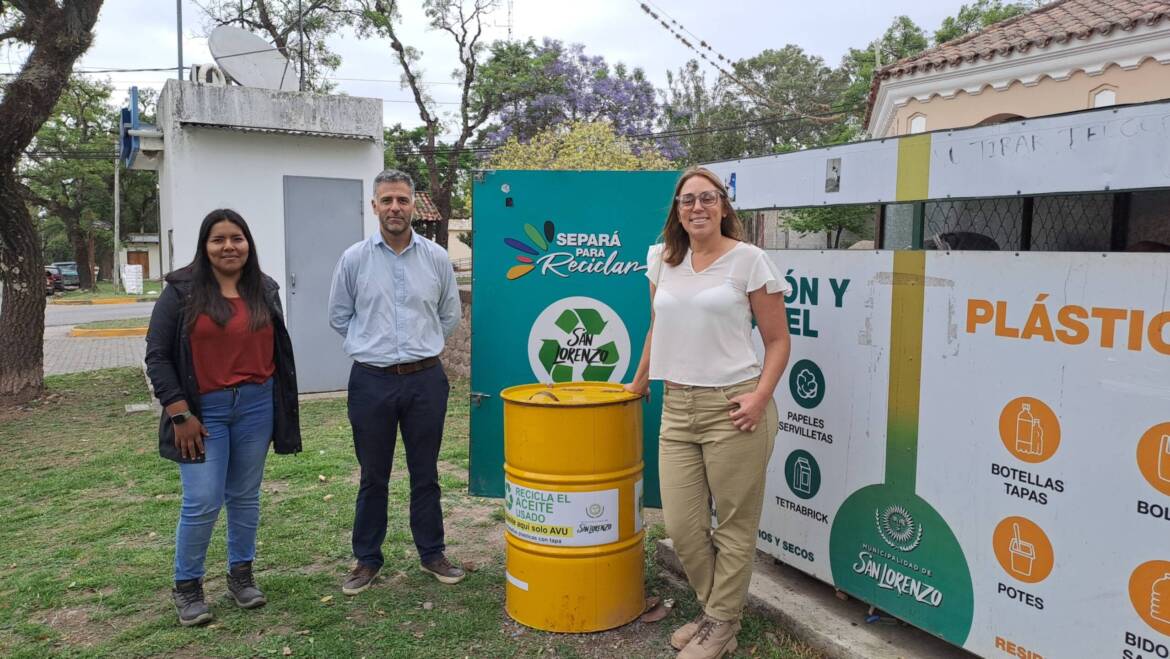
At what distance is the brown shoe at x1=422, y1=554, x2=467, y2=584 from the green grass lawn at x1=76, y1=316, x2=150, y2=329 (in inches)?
680

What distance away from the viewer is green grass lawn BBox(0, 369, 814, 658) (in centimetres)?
332

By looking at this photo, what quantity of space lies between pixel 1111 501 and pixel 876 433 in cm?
87

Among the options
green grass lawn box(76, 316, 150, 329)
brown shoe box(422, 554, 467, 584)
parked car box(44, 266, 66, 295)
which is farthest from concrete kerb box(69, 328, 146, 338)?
parked car box(44, 266, 66, 295)

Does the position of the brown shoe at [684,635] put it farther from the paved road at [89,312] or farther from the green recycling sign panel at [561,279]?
the paved road at [89,312]

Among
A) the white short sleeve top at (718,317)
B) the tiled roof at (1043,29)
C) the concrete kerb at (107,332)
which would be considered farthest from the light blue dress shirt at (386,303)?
the concrete kerb at (107,332)

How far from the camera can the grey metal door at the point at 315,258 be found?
9.06m

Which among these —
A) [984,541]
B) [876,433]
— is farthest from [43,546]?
[984,541]

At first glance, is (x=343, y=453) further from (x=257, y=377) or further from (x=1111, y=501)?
(x=1111, y=501)

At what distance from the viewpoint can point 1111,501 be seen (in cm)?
229

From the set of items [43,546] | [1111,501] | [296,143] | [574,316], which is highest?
[296,143]

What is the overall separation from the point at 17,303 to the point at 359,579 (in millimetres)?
7556

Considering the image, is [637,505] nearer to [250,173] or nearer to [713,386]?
[713,386]

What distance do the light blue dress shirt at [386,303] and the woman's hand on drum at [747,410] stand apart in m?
1.52

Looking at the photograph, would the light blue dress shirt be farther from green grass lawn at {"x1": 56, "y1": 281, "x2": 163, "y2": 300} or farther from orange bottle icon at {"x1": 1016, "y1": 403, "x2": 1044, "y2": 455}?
green grass lawn at {"x1": 56, "y1": 281, "x2": 163, "y2": 300}
